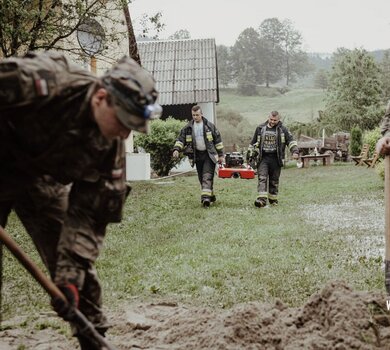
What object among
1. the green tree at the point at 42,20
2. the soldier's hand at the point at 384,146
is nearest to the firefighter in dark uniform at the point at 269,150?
the green tree at the point at 42,20

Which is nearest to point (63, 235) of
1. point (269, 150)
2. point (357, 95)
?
point (269, 150)

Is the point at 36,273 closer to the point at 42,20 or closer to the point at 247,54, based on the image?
the point at 42,20

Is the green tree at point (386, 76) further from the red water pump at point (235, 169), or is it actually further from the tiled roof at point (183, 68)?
the red water pump at point (235, 169)

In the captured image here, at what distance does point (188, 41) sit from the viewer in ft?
110

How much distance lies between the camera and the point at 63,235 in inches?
132

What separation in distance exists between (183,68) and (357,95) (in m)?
16.5

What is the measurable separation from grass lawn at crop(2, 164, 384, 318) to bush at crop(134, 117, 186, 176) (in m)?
7.77

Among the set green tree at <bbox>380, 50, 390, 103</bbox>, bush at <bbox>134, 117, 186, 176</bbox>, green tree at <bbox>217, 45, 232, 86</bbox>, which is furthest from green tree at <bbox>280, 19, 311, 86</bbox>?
bush at <bbox>134, 117, 186, 176</bbox>

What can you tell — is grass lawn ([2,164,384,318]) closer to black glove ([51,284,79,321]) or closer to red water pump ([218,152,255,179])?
black glove ([51,284,79,321])

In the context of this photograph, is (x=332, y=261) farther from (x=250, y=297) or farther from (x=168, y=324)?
(x=168, y=324)

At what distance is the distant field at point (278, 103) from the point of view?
71.9 meters

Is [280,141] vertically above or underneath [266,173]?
above

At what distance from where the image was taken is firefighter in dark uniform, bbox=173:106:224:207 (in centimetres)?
1278

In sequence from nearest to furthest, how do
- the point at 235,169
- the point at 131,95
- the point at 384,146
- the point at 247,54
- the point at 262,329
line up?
the point at 131,95 → the point at 262,329 → the point at 384,146 → the point at 235,169 → the point at 247,54
